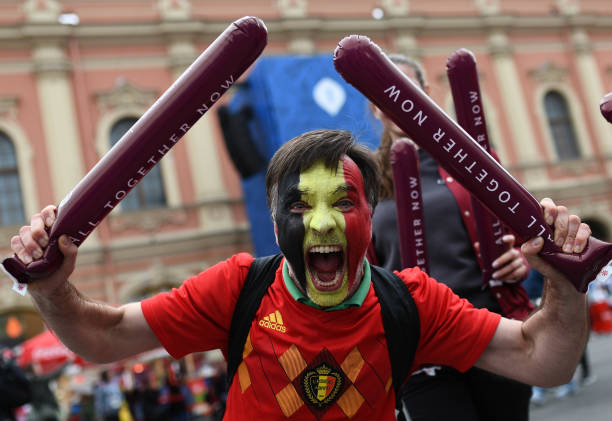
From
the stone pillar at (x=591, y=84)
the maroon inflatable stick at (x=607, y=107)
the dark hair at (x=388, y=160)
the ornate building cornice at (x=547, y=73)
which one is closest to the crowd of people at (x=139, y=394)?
the dark hair at (x=388, y=160)

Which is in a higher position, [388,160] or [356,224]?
[388,160]

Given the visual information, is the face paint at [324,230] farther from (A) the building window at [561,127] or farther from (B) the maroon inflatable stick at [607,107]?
(A) the building window at [561,127]

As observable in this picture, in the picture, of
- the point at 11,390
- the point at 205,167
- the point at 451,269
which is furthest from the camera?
the point at 205,167

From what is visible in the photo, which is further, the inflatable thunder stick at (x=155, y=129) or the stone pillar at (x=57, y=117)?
the stone pillar at (x=57, y=117)

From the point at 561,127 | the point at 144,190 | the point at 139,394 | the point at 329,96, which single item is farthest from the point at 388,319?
the point at 561,127

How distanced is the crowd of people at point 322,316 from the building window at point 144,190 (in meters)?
13.3

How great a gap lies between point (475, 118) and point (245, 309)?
100cm

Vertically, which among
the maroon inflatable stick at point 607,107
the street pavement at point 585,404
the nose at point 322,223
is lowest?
the street pavement at point 585,404

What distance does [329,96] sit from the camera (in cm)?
1148

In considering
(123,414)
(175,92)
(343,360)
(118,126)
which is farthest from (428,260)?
(118,126)

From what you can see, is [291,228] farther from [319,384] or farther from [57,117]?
[57,117]

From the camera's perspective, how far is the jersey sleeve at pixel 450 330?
1.62 m

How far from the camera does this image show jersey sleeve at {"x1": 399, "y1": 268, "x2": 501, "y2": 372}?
5.32 ft

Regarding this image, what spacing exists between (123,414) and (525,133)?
12.7m
